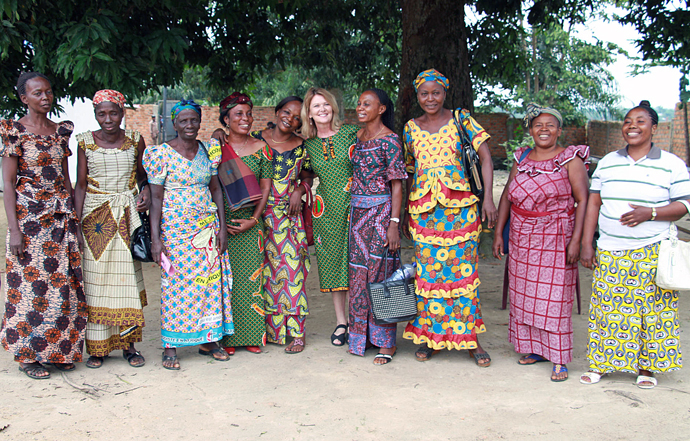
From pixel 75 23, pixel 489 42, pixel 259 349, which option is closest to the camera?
pixel 259 349

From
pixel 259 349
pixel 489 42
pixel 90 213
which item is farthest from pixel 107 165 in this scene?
pixel 489 42

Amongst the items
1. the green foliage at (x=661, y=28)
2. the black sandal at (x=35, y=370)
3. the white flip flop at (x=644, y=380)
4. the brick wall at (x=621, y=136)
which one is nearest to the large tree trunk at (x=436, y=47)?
the green foliage at (x=661, y=28)

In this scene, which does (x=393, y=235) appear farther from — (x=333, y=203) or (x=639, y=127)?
(x=639, y=127)

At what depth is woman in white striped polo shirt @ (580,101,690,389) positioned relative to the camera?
342 cm

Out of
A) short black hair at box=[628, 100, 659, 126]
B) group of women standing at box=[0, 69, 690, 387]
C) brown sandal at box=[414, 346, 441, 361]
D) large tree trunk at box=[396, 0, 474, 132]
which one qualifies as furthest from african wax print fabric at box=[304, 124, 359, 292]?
large tree trunk at box=[396, 0, 474, 132]

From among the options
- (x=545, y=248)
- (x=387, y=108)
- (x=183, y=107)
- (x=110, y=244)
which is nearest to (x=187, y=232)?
(x=110, y=244)

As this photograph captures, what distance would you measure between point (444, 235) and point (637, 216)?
1164 mm

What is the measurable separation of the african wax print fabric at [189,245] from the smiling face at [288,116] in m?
0.51

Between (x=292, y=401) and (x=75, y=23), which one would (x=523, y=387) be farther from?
(x=75, y=23)

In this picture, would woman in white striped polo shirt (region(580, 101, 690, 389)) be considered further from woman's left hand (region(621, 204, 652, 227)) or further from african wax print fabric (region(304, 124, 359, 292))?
african wax print fabric (region(304, 124, 359, 292))

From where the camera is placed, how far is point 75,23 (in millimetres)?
4941

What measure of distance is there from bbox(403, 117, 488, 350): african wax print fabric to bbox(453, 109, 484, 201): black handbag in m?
0.03

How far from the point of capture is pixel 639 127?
136 inches

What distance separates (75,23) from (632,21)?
6.51 metres
